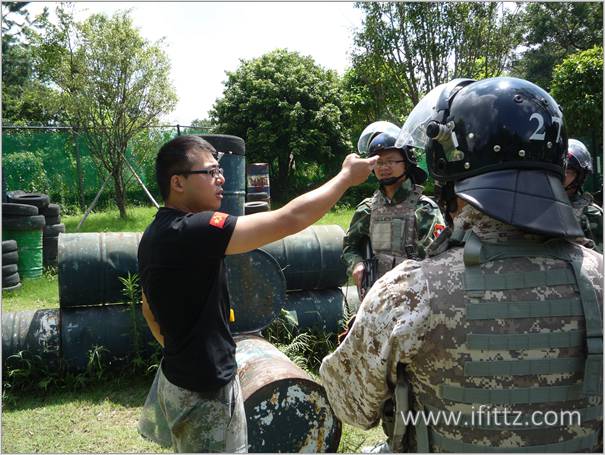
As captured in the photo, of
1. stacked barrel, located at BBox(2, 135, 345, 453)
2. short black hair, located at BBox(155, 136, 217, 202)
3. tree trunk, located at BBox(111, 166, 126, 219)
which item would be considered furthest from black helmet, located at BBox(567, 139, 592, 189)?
tree trunk, located at BBox(111, 166, 126, 219)

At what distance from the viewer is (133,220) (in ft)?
45.6

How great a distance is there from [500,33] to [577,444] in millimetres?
16670

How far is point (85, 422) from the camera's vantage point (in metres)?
4.75

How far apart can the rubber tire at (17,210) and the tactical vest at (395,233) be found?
23.1 feet

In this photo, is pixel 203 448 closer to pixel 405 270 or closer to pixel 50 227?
pixel 405 270

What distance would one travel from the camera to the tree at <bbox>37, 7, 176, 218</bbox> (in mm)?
13297

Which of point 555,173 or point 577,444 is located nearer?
point 577,444

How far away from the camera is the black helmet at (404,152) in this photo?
4.12 meters

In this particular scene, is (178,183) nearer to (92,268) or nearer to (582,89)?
(92,268)

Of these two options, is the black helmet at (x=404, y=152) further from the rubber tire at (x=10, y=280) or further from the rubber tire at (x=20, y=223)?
the rubber tire at (x=20, y=223)

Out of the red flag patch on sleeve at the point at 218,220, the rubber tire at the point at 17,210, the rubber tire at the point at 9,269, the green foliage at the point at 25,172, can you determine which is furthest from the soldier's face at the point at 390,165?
the green foliage at the point at 25,172

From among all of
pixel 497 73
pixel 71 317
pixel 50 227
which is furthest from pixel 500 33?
pixel 71 317

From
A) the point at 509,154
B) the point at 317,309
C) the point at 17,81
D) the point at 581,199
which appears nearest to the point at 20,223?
the point at 317,309

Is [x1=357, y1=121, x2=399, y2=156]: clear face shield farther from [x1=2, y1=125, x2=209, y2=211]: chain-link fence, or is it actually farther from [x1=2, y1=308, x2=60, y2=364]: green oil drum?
[x1=2, y1=125, x2=209, y2=211]: chain-link fence
